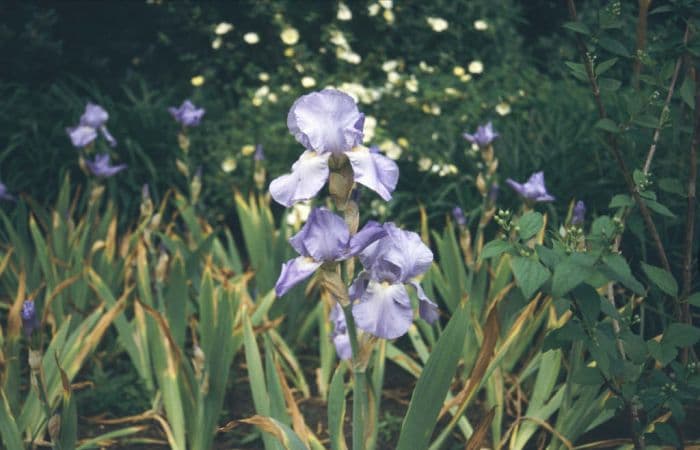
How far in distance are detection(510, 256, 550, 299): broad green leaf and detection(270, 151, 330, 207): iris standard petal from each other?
0.35 meters

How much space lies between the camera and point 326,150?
138 centimetres

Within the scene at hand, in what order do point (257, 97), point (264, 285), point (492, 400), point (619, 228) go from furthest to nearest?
point (257, 97) → point (264, 285) → point (492, 400) → point (619, 228)

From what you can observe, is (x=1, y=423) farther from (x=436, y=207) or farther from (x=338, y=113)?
(x=436, y=207)

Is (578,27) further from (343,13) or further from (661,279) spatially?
(343,13)

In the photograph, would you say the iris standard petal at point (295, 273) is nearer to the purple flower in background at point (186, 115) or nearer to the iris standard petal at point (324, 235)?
the iris standard petal at point (324, 235)

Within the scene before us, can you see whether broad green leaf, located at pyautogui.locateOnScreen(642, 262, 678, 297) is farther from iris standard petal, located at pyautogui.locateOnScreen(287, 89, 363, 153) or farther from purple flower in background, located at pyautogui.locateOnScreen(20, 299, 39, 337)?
purple flower in background, located at pyautogui.locateOnScreen(20, 299, 39, 337)

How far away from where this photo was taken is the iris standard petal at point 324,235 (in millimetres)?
1361

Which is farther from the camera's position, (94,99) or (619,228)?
(94,99)

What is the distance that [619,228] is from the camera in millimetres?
1385

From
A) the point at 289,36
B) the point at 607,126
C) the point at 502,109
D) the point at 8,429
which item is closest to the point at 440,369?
the point at 607,126

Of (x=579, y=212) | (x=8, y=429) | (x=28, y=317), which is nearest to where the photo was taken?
(x=28, y=317)

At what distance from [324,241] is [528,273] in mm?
341

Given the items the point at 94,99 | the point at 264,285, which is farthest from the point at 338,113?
the point at 94,99

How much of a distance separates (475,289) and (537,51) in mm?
4435
